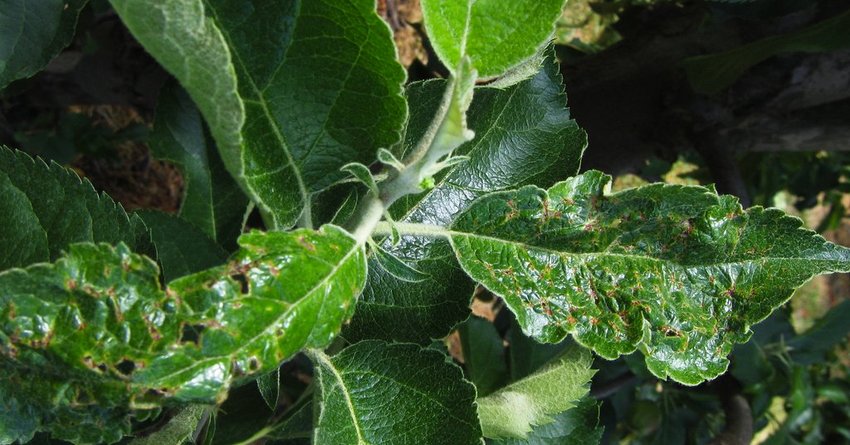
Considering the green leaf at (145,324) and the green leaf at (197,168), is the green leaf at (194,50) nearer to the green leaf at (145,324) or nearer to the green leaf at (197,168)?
the green leaf at (145,324)

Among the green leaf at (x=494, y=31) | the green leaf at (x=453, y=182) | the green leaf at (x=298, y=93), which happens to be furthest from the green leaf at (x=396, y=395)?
the green leaf at (x=494, y=31)

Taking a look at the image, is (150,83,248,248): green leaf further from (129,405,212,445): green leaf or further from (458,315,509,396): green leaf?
(458,315,509,396): green leaf

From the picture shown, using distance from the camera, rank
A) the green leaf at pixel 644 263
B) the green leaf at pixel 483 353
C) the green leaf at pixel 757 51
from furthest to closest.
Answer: the green leaf at pixel 483 353 < the green leaf at pixel 757 51 < the green leaf at pixel 644 263

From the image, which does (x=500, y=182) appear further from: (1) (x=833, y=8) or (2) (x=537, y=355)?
(1) (x=833, y=8)

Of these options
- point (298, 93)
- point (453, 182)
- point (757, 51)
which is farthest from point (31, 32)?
point (757, 51)

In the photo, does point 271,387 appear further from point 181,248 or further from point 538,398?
point 538,398

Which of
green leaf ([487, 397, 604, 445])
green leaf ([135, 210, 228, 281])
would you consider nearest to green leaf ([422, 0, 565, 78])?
green leaf ([135, 210, 228, 281])
